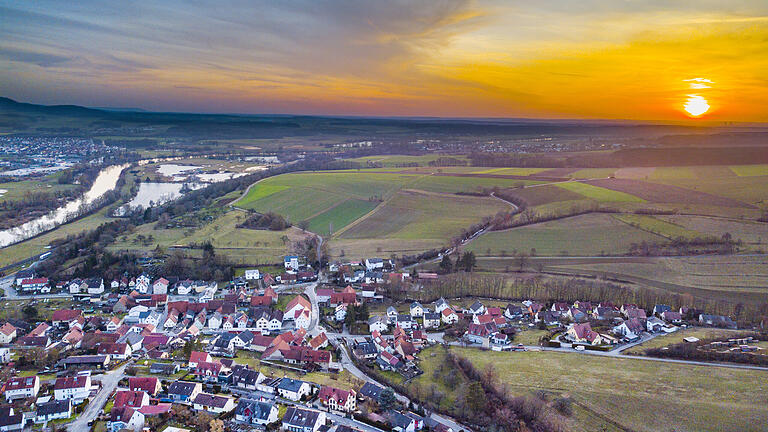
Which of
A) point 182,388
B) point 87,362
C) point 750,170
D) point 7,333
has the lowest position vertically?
point 7,333

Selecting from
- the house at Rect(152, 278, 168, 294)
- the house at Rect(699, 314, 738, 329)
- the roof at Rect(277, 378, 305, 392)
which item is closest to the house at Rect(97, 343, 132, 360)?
the roof at Rect(277, 378, 305, 392)

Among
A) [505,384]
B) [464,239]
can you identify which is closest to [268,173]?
[464,239]

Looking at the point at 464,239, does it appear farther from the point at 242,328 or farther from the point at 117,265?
the point at 117,265

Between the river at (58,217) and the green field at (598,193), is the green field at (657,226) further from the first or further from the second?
the river at (58,217)

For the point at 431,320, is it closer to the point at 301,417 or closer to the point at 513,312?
the point at 513,312

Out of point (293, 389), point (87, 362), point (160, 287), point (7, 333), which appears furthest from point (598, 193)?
point (7, 333)

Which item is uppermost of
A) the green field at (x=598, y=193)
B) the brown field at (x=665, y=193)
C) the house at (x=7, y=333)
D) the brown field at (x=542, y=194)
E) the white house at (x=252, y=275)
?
the brown field at (x=665, y=193)

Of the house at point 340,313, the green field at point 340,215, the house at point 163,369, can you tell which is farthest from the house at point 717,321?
the green field at point 340,215
